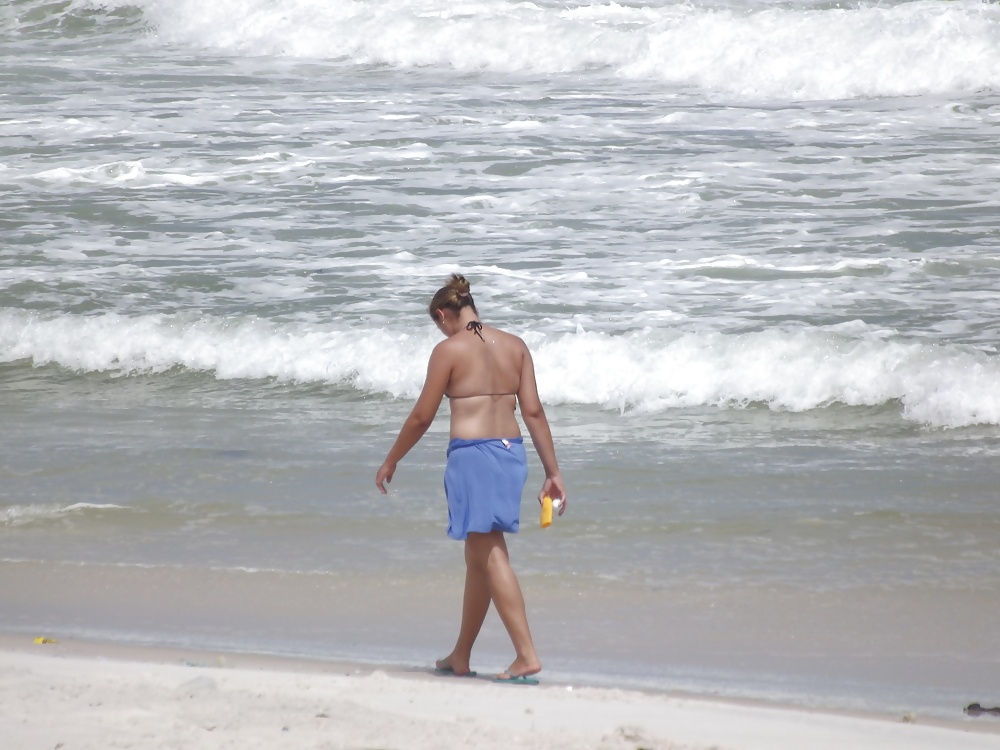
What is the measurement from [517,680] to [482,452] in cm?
75

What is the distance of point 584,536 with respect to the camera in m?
5.37

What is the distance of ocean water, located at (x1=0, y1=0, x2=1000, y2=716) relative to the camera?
464 cm

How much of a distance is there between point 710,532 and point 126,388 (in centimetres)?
486

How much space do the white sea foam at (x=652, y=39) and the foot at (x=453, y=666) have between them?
593 inches

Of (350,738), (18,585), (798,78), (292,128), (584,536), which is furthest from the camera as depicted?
(798,78)

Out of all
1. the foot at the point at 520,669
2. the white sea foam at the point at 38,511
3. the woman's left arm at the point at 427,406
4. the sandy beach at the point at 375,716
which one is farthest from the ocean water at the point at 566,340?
the woman's left arm at the point at 427,406

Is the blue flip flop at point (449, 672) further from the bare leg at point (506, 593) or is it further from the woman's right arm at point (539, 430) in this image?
the woman's right arm at point (539, 430)

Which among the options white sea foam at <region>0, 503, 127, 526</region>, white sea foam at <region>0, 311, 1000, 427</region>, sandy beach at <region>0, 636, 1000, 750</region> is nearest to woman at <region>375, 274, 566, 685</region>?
sandy beach at <region>0, 636, 1000, 750</region>

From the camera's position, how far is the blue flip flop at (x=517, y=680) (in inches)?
151

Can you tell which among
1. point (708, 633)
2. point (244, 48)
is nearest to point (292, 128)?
point (244, 48)

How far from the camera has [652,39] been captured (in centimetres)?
1967

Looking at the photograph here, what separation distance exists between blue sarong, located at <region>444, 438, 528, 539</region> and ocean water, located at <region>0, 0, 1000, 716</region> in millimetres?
622

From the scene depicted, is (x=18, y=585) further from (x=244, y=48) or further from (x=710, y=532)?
(x=244, y=48)

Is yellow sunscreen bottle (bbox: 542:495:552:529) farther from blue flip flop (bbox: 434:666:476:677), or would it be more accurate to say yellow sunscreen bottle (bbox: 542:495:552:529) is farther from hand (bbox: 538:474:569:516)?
blue flip flop (bbox: 434:666:476:677)
